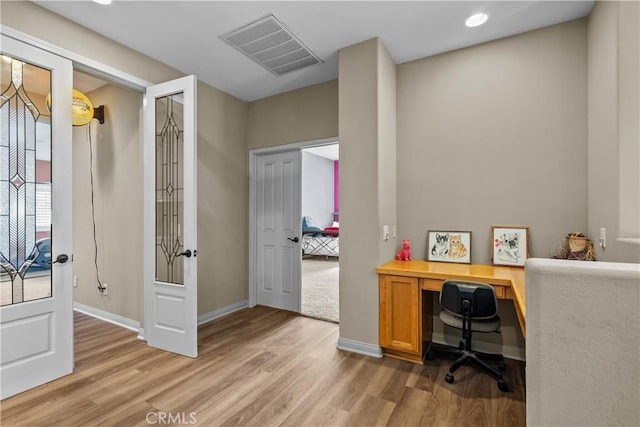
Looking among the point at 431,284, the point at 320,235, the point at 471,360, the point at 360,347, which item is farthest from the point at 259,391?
the point at 320,235

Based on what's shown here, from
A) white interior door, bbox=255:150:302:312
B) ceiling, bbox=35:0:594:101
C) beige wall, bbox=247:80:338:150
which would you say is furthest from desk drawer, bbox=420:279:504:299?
ceiling, bbox=35:0:594:101

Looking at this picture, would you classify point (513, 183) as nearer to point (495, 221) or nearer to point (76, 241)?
point (495, 221)

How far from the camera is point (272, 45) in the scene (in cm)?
289

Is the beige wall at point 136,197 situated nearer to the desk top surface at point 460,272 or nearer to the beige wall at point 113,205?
the beige wall at point 113,205

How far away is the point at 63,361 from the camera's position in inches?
95.0

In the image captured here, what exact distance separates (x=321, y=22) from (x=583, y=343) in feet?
8.96

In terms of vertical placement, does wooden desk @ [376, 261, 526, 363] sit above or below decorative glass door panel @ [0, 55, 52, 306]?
below

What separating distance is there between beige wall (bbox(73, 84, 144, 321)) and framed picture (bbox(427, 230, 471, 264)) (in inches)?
125

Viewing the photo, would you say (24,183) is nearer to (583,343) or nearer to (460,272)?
(583,343)

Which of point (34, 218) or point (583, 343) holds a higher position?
point (34, 218)

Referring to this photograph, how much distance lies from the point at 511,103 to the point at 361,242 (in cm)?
189

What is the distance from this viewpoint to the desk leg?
109 inches

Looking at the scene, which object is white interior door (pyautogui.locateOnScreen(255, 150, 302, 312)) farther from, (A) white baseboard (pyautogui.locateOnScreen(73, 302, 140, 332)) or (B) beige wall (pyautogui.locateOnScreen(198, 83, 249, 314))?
(A) white baseboard (pyautogui.locateOnScreen(73, 302, 140, 332))

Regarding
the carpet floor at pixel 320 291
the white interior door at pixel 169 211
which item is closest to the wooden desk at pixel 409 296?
the carpet floor at pixel 320 291
